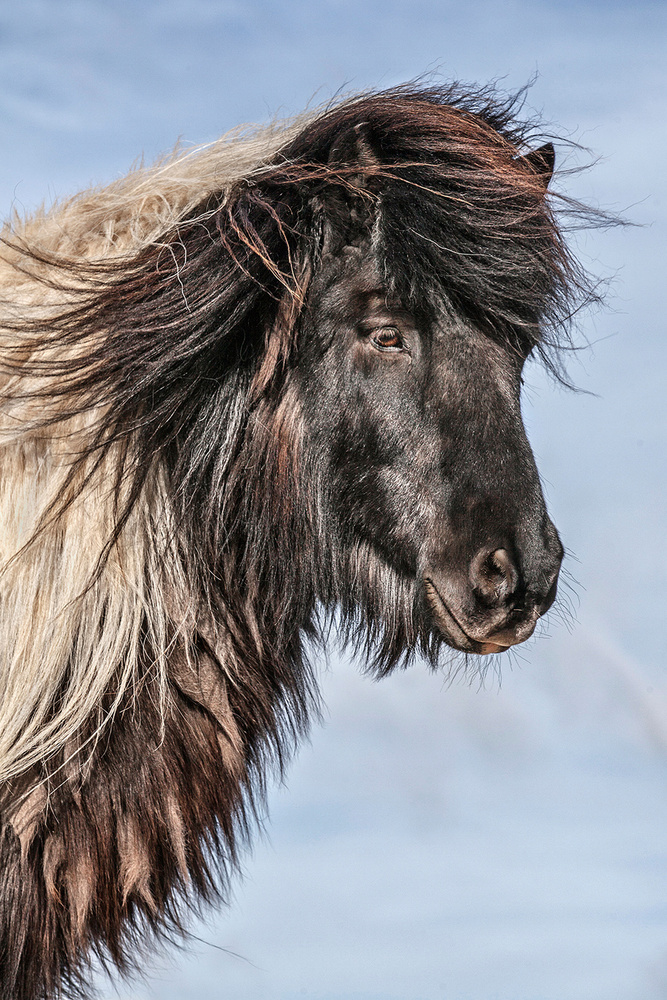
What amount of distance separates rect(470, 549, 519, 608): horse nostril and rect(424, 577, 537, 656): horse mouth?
122mm

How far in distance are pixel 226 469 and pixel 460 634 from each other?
0.84m

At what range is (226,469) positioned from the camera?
327 centimetres

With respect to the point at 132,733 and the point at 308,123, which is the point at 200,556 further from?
the point at 308,123

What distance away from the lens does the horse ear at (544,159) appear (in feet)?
12.1

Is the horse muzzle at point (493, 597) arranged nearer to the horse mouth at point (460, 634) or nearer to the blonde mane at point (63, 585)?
the horse mouth at point (460, 634)

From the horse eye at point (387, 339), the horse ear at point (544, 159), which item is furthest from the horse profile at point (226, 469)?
the horse ear at point (544, 159)

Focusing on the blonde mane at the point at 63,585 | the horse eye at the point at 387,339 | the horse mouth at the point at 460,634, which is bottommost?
the blonde mane at the point at 63,585

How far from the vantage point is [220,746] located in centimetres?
339

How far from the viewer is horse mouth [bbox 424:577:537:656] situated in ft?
10.3

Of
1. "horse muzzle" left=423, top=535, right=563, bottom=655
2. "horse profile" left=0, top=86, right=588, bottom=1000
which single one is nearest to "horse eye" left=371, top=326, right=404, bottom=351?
"horse profile" left=0, top=86, right=588, bottom=1000

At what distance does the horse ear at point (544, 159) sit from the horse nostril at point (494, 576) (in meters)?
1.39

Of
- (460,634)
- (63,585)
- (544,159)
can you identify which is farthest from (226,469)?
(544,159)

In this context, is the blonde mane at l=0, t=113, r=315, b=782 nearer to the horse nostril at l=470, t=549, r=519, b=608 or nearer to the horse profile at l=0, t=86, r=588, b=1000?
the horse profile at l=0, t=86, r=588, b=1000

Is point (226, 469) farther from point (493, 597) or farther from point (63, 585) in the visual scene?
A: point (493, 597)
